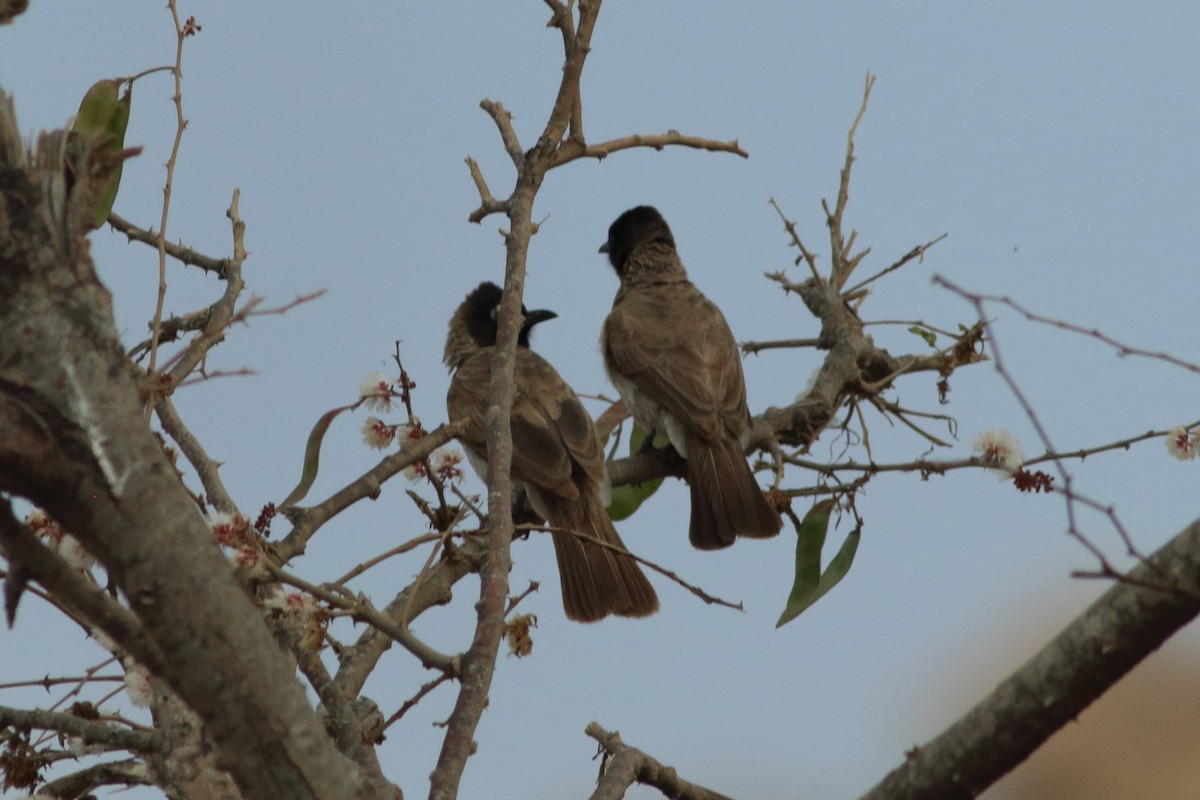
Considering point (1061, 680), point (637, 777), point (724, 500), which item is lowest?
point (1061, 680)

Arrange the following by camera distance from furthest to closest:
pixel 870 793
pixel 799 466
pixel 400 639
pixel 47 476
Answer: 1. pixel 799 466
2. pixel 400 639
3. pixel 870 793
4. pixel 47 476

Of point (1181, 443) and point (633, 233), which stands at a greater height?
point (633, 233)

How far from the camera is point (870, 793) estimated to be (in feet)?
6.82

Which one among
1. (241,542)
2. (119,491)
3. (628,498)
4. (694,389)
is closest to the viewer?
(119,491)

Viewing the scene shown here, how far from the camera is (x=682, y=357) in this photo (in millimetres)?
6238

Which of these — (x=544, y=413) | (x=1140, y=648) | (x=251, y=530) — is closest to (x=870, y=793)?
(x=1140, y=648)

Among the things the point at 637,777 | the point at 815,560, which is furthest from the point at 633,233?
the point at 637,777

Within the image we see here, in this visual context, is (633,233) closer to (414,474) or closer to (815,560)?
(815,560)

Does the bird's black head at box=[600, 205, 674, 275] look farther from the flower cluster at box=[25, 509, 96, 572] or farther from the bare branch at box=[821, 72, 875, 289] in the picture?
the flower cluster at box=[25, 509, 96, 572]

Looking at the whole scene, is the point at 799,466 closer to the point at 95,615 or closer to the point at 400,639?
the point at 400,639

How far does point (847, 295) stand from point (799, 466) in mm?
1146

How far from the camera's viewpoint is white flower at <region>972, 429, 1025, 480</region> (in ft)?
14.9

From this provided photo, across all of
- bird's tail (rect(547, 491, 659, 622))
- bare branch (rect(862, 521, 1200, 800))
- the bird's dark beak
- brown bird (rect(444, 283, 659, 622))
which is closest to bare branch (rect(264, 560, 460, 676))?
bare branch (rect(862, 521, 1200, 800))

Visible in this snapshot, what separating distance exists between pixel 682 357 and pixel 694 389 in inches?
9.8
